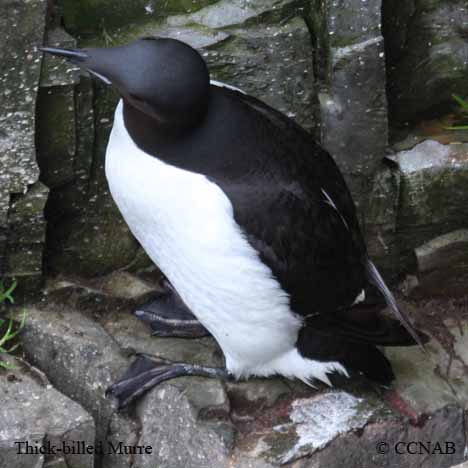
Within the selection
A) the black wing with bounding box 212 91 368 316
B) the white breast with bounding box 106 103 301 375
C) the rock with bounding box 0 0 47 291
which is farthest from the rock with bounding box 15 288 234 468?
the black wing with bounding box 212 91 368 316

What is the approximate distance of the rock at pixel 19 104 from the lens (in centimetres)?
304

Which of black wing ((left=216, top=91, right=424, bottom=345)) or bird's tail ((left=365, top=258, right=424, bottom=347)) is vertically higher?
black wing ((left=216, top=91, right=424, bottom=345))

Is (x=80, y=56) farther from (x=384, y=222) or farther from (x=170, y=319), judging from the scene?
(x=384, y=222)

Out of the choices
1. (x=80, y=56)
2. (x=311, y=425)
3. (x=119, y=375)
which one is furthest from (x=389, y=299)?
(x=80, y=56)

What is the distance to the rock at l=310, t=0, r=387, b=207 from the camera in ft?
10.6

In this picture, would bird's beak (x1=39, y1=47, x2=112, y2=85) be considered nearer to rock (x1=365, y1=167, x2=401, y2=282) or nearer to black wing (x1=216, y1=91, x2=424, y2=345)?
black wing (x1=216, y1=91, x2=424, y2=345)

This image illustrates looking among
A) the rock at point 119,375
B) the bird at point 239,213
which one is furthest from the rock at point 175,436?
the bird at point 239,213

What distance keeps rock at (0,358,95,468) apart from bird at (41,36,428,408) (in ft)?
1.68

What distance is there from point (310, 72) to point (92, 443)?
4.57ft

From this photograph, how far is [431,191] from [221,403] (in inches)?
41.6

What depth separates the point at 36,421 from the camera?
309 centimetres

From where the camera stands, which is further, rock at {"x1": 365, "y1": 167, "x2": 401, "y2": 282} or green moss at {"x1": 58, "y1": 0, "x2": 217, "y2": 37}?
rock at {"x1": 365, "y1": 167, "x2": 401, "y2": 282}

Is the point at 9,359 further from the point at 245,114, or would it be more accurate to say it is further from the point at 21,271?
the point at 245,114

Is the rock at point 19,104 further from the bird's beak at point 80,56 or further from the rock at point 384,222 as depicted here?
the rock at point 384,222
